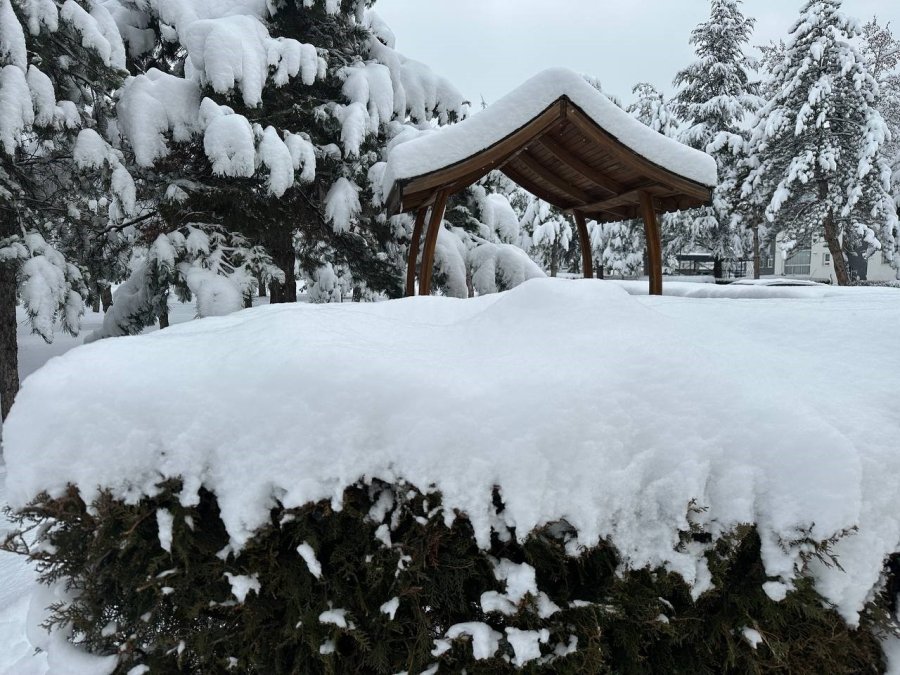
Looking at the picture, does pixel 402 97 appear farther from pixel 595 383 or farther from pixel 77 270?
pixel 595 383

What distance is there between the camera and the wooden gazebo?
483cm

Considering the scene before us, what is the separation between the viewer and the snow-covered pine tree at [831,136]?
16.9 meters

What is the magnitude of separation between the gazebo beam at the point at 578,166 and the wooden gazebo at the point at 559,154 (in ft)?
0.04

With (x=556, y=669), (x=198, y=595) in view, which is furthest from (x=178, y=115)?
(x=556, y=669)

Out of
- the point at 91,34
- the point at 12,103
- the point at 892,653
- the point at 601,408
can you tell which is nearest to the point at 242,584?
the point at 601,408

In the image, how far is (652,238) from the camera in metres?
6.14

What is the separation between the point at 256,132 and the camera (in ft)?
19.2

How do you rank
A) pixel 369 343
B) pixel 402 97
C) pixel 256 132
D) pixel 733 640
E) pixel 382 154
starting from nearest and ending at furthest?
pixel 733 640, pixel 369 343, pixel 256 132, pixel 382 154, pixel 402 97

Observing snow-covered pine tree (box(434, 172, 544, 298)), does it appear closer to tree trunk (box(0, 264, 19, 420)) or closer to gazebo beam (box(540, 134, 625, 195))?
gazebo beam (box(540, 134, 625, 195))

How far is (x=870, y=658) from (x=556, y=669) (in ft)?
2.94

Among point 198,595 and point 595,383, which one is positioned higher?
point 595,383

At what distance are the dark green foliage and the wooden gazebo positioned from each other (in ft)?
13.0

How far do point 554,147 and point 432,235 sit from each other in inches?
70.9

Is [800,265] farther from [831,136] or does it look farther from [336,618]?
[336,618]
